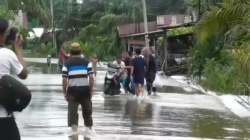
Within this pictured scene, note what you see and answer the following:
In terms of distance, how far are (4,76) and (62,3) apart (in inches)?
3251

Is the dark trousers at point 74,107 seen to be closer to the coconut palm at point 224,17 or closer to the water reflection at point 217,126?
the water reflection at point 217,126

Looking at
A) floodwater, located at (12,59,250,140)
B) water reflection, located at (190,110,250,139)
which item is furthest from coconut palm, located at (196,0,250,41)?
water reflection, located at (190,110,250,139)

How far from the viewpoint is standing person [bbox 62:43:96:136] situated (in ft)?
36.9

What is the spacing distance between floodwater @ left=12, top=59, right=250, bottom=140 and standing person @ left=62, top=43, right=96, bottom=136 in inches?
13.5

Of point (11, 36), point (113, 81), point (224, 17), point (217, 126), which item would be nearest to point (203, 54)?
point (113, 81)

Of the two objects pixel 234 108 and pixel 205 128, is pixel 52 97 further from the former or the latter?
pixel 205 128

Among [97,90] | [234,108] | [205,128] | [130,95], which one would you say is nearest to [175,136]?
[205,128]

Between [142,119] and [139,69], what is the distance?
17.2 feet

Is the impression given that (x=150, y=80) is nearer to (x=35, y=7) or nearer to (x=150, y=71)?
(x=150, y=71)

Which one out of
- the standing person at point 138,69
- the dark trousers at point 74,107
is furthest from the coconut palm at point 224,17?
the dark trousers at point 74,107

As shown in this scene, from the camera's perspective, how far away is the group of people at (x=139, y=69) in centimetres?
1916

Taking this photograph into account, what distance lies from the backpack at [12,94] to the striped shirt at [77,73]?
18.3 feet

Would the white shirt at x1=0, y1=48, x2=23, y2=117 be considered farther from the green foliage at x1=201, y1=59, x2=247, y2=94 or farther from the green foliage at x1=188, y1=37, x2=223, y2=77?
the green foliage at x1=188, y1=37, x2=223, y2=77

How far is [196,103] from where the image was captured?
18.5m
